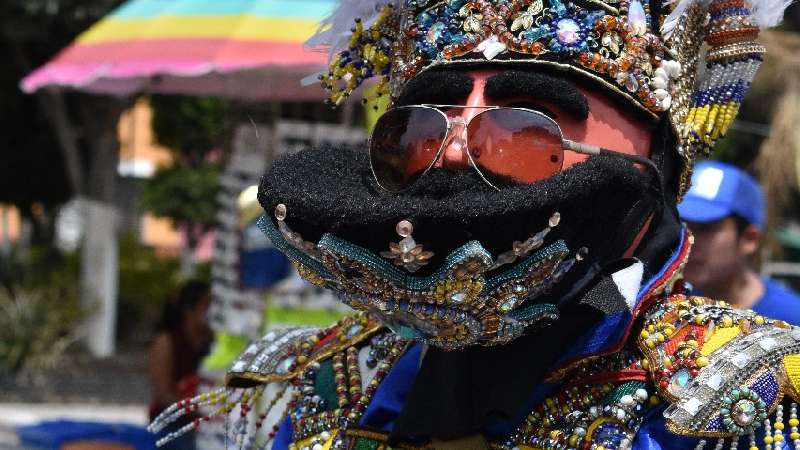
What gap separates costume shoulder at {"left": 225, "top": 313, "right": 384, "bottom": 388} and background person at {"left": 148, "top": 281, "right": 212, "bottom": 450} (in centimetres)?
359

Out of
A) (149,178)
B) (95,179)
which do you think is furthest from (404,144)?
(149,178)

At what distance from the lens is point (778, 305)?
3.87 m

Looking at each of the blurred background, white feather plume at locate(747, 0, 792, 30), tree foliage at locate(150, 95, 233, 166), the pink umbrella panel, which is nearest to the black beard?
white feather plume at locate(747, 0, 792, 30)

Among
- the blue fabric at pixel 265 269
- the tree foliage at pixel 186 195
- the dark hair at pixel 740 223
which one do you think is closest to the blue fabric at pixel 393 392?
the dark hair at pixel 740 223

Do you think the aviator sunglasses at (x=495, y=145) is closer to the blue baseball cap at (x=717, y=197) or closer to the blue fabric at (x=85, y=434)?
the blue baseball cap at (x=717, y=197)

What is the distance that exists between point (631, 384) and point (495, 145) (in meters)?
0.43

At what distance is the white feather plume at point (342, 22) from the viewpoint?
2.06 metres

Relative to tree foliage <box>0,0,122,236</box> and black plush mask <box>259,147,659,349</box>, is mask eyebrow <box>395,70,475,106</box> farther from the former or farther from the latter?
tree foliage <box>0,0,122,236</box>

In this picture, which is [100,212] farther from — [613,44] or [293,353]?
[613,44]

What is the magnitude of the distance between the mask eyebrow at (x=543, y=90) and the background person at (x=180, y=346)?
423 cm

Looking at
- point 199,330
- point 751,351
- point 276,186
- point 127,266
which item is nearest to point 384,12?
point 276,186

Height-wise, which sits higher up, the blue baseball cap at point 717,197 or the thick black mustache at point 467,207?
the thick black mustache at point 467,207

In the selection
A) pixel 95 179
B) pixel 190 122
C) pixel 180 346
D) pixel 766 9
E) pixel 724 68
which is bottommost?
pixel 95 179

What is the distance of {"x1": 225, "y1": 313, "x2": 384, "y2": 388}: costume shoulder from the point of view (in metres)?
2.11
